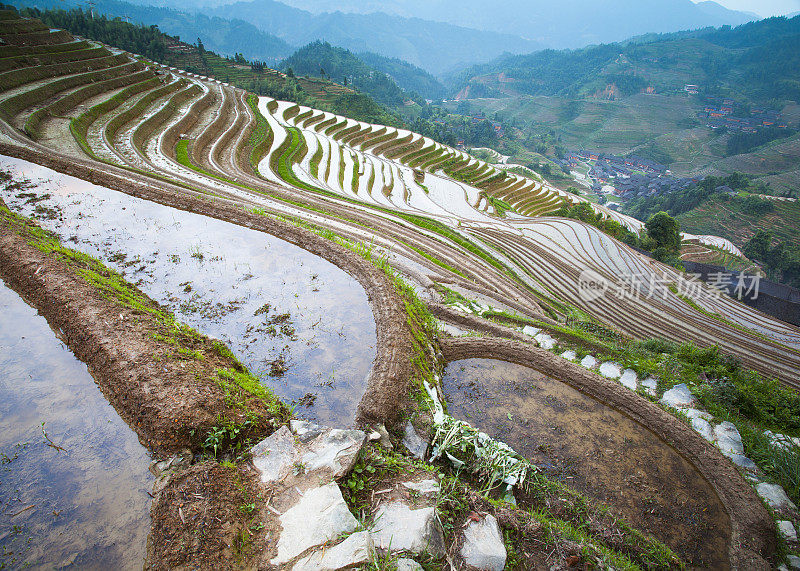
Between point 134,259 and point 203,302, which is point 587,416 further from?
point 134,259

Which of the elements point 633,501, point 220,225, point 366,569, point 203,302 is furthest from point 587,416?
point 220,225

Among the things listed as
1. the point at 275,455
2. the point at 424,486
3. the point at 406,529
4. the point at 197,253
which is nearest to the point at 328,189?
the point at 197,253

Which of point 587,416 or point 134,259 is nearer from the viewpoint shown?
point 587,416

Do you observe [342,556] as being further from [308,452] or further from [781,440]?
[781,440]

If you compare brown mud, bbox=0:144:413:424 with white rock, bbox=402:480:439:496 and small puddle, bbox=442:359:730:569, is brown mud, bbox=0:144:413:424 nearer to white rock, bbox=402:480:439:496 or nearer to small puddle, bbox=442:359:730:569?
white rock, bbox=402:480:439:496

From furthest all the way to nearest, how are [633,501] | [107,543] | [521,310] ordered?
1. [521,310]
2. [633,501]
3. [107,543]
